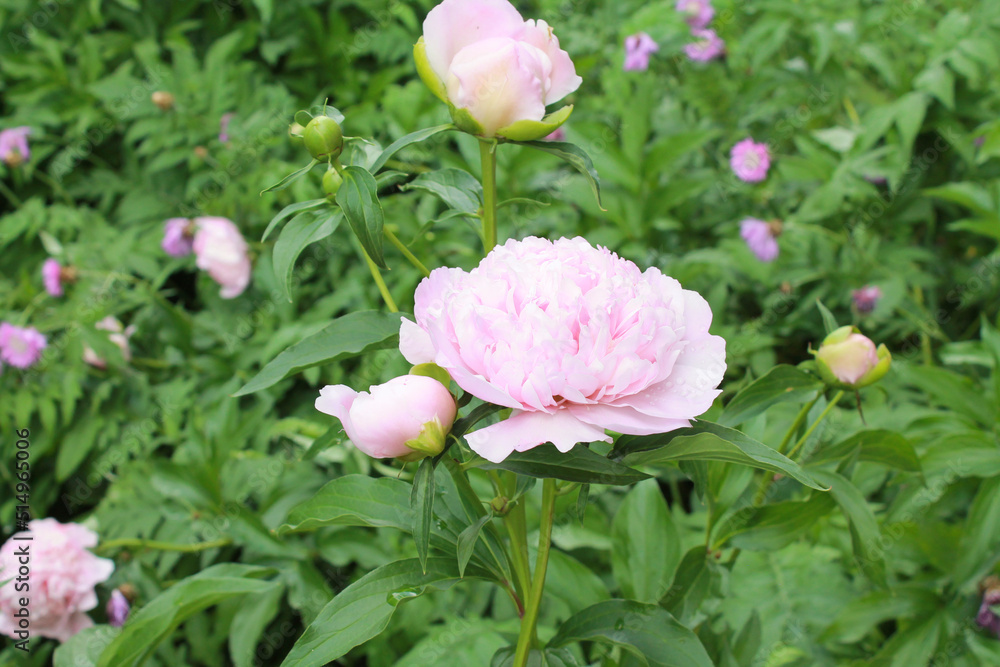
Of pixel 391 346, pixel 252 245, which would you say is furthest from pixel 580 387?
pixel 252 245

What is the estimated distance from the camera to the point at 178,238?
5.26 feet

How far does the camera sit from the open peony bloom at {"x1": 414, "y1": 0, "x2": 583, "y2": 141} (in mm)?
474

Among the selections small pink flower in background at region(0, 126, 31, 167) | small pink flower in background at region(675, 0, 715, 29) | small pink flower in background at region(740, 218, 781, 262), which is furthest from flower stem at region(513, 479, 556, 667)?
small pink flower in background at region(0, 126, 31, 167)

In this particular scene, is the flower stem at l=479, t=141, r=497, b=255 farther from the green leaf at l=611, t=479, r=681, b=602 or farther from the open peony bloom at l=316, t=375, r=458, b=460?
the green leaf at l=611, t=479, r=681, b=602

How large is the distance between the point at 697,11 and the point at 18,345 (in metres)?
1.73

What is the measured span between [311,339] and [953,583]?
0.90m

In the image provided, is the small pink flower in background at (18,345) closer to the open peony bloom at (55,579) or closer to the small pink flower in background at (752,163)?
the open peony bloom at (55,579)

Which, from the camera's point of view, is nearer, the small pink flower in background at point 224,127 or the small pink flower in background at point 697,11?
the small pink flower in background at point 224,127

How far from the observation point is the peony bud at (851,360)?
62 centimetres

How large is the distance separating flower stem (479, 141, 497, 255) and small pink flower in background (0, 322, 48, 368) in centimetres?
135

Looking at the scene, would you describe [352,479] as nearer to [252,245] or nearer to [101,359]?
[252,245]

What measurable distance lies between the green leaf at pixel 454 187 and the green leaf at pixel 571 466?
22cm

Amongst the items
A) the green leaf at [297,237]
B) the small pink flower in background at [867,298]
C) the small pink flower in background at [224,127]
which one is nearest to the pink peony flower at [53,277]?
the small pink flower in background at [224,127]

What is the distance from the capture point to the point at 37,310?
165 cm
